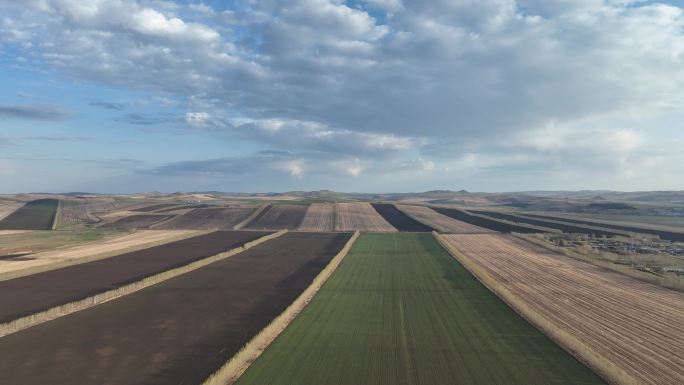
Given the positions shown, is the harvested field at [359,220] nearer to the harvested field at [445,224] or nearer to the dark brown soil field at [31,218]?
the harvested field at [445,224]

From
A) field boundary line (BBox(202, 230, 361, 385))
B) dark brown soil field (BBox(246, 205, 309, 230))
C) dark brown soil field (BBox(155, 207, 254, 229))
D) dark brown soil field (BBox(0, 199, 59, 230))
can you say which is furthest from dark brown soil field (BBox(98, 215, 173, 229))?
field boundary line (BBox(202, 230, 361, 385))

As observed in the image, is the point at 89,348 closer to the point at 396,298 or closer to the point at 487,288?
the point at 396,298

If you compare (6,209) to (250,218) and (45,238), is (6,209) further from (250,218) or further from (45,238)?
(250,218)

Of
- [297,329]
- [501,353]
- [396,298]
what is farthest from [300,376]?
[396,298]

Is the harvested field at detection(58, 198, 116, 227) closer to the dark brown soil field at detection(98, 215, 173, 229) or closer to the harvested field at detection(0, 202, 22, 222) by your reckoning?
the dark brown soil field at detection(98, 215, 173, 229)

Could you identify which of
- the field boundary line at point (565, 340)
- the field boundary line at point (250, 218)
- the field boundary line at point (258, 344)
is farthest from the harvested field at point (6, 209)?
the field boundary line at point (565, 340)

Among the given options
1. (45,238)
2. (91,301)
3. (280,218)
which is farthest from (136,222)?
(91,301)
